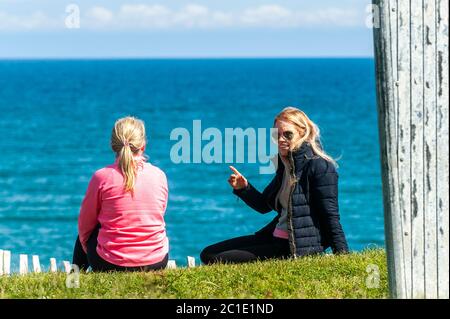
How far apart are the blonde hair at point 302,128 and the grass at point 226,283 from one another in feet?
3.54

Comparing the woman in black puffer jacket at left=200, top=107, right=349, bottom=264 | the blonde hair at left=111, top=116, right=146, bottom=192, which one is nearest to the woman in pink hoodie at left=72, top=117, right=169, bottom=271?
the blonde hair at left=111, top=116, right=146, bottom=192

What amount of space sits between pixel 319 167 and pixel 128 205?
1769 mm

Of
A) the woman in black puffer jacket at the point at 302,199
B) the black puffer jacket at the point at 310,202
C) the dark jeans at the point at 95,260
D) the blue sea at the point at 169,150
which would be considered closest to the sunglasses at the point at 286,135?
the woman in black puffer jacket at the point at 302,199

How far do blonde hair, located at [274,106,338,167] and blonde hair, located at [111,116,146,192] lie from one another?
1.34 metres

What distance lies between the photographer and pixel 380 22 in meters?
5.89

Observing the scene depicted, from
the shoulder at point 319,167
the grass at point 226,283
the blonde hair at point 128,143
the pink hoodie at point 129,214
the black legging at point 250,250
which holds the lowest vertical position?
the grass at point 226,283

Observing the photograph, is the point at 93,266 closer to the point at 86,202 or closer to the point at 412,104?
the point at 86,202

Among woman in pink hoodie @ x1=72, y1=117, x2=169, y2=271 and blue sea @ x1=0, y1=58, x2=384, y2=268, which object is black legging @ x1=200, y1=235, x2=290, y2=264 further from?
blue sea @ x1=0, y1=58, x2=384, y2=268

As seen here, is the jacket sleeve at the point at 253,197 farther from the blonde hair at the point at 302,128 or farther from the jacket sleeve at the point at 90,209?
the jacket sleeve at the point at 90,209

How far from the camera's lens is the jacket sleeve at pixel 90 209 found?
8078 millimetres

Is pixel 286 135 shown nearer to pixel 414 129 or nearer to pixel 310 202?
pixel 310 202

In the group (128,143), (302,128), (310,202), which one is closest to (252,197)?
(310,202)

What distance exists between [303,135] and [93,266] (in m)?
2.22
